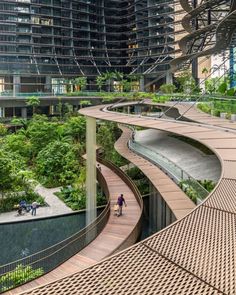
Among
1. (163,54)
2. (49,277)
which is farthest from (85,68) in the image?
(49,277)

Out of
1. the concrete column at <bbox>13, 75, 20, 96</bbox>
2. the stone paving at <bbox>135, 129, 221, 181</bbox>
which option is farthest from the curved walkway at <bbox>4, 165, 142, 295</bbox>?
the concrete column at <bbox>13, 75, 20, 96</bbox>

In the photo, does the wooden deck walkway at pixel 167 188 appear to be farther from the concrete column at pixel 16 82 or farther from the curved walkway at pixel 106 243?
the concrete column at pixel 16 82

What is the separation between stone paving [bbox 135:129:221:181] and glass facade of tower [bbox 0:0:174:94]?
195 feet

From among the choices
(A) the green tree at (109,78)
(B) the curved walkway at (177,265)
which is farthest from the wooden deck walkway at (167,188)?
(A) the green tree at (109,78)

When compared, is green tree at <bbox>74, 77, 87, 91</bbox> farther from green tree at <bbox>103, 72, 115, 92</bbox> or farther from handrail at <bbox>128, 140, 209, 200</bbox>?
handrail at <bbox>128, 140, 209, 200</bbox>

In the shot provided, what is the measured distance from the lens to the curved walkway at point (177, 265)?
537 centimetres

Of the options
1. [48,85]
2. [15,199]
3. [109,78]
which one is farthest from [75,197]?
[109,78]

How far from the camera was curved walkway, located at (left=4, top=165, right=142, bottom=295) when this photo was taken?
15.3m

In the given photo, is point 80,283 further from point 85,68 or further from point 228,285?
point 85,68

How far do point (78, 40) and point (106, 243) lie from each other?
87184 millimetres

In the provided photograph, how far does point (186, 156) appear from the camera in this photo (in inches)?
1018

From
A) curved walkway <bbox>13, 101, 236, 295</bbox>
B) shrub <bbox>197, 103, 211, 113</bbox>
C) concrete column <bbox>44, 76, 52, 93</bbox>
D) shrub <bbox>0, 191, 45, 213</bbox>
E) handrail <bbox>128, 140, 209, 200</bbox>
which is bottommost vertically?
shrub <bbox>0, 191, 45, 213</bbox>

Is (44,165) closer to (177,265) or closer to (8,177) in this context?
(8,177)

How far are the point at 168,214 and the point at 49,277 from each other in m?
7.91
